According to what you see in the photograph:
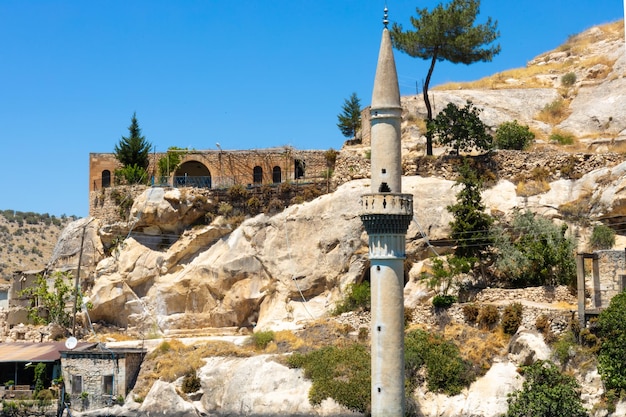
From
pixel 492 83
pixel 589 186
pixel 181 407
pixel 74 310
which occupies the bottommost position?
pixel 181 407

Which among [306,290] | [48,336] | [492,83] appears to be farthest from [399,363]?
[492,83]

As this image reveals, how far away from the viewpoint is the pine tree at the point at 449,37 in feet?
162

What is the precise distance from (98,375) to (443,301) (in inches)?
568

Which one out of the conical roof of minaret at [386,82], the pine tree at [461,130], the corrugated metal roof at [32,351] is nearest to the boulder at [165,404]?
the corrugated metal roof at [32,351]

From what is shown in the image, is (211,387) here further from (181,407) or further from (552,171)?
(552,171)

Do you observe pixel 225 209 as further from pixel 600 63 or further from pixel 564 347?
pixel 600 63

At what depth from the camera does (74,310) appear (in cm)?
4800

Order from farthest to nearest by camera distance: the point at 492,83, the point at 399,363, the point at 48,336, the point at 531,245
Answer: the point at 492,83
the point at 48,336
the point at 531,245
the point at 399,363

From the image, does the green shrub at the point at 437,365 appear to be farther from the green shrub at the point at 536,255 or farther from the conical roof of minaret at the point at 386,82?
the conical roof of minaret at the point at 386,82

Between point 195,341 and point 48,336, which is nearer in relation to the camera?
point 195,341

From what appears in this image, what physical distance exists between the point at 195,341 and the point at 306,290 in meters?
5.45

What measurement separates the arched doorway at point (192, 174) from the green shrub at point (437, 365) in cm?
1857

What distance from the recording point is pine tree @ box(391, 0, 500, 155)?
49281 mm

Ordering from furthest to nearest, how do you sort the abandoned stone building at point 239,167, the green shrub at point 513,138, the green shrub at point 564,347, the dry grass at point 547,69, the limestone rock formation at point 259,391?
1. the dry grass at point 547,69
2. the abandoned stone building at point 239,167
3. the green shrub at point 513,138
4. the limestone rock formation at point 259,391
5. the green shrub at point 564,347
